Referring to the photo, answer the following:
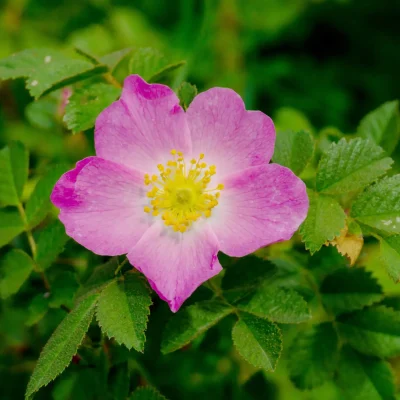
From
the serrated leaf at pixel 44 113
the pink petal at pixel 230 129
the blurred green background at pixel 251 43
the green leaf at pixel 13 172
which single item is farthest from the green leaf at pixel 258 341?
the blurred green background at pixel 251 43

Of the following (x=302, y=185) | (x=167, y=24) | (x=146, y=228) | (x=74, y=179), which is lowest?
(x=167, y=24)

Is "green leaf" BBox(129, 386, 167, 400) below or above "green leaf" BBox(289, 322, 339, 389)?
below

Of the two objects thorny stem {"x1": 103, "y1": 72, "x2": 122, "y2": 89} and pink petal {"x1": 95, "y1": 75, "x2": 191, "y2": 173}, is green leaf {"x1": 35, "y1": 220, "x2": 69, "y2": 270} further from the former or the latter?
thorny stem {"x1": 103, "y1": 72, "x2": 122, "y2": 89}

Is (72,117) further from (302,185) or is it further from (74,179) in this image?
(302,185)

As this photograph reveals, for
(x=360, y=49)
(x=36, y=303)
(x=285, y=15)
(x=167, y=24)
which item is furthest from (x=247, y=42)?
(x=36, y=303)

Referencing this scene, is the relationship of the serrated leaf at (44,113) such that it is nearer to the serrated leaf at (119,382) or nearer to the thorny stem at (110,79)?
the thorny stem at (110,79)

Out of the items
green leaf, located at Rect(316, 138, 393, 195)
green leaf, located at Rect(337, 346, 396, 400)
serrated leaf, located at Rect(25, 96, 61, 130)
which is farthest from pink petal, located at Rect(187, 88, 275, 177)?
serrated leaf, located at Rect(25, 96, 61, 130)
